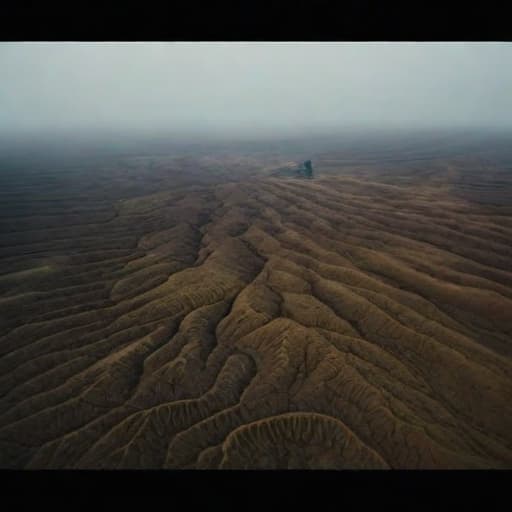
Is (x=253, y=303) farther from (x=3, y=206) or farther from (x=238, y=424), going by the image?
(x=3, y=206)

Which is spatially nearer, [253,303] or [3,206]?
[253,303]
